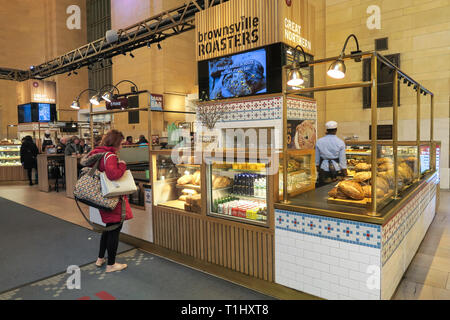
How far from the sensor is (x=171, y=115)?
46.9ft

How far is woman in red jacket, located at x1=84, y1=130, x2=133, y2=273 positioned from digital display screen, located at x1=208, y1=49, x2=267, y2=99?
2.47 meters

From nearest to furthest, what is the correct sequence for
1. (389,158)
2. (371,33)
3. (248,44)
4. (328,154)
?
(389,158) < (328,154) < (248,44) < (371,33)

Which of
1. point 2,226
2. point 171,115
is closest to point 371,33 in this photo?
point 171,115

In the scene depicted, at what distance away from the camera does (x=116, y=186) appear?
352cm

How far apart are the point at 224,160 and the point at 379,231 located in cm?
167

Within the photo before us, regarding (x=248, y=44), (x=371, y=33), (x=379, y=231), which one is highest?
(x=371, y=33)

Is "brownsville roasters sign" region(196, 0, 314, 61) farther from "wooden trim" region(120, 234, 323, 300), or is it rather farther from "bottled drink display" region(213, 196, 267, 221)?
"wooden trim" region(120, 234, 323, 300)

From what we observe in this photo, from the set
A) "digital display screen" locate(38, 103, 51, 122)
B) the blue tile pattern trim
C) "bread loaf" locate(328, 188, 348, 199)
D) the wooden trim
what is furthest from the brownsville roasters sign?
"digital display screen" locate(38, 103, 51, 122)

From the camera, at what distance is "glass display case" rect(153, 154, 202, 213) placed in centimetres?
402

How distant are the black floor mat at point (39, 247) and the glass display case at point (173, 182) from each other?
980mm

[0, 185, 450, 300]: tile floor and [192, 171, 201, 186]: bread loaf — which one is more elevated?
[192, 171, 201, 186]: bread loaf

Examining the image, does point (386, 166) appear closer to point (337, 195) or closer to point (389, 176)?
point (389, 176)

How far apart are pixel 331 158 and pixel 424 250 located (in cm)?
178

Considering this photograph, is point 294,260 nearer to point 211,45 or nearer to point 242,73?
point 242,73
